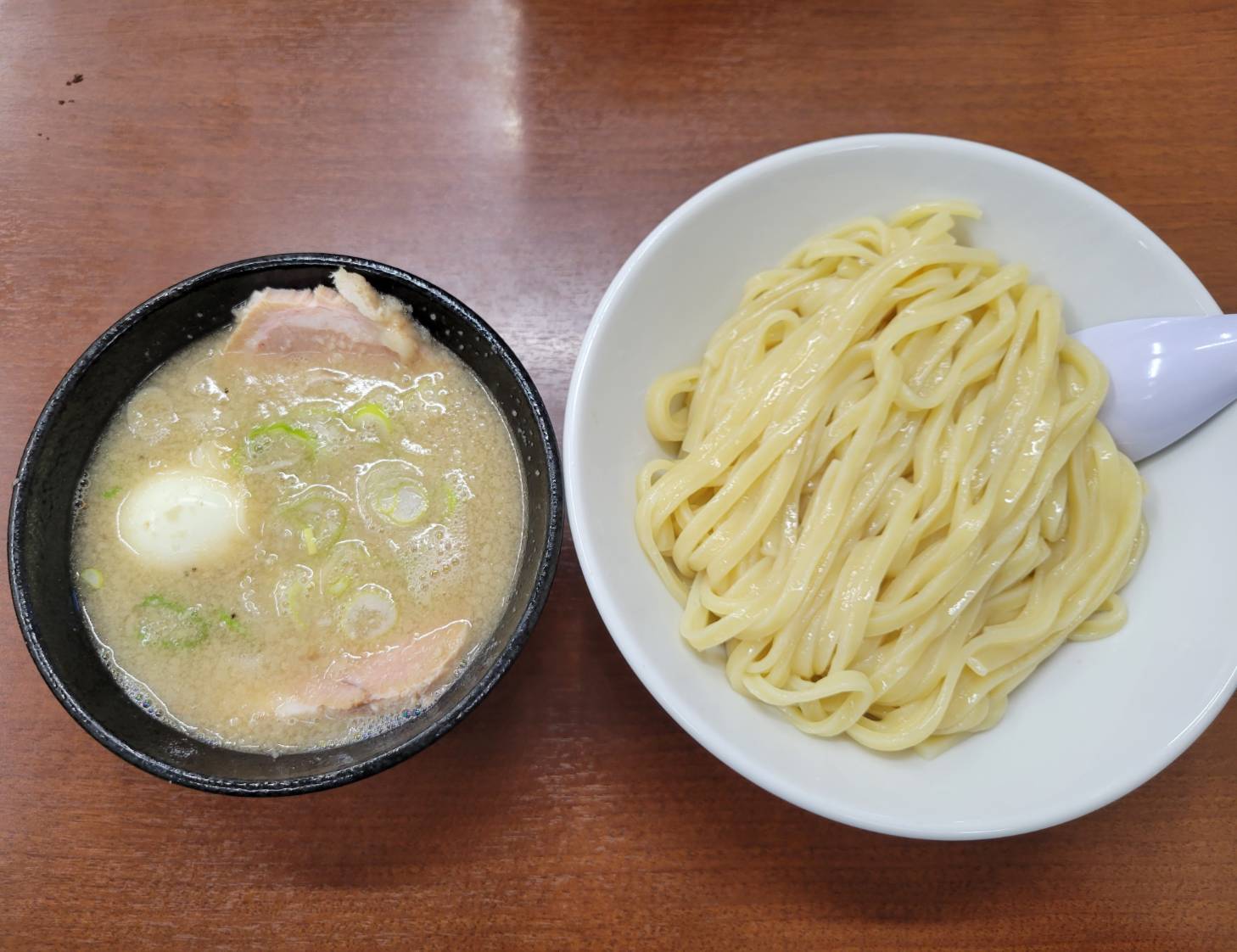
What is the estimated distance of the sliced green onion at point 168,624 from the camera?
154 centimetres

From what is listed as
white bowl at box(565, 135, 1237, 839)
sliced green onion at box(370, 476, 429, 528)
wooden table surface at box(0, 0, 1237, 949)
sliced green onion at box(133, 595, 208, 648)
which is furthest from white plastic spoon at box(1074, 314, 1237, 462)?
sliced green onion at box(133, 595, 208, 648)

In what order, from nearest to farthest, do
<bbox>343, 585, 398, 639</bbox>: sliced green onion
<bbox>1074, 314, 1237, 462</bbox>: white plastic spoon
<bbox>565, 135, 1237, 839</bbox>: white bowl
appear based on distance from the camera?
1. <bbox>565, 135, 1237, 839</bbox>: white bowl
2. <bbox>1074, 314, 1237, 462</bbox>: white plastic spoon
3. <bbox>343, 585, 398, 639</bbox>: sliced green onion

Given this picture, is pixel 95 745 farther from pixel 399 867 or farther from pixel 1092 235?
pixel 1092 235

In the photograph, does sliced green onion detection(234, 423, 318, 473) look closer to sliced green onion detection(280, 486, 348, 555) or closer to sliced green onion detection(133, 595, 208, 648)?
sliced green onion detection(280, 486, 348, 555)

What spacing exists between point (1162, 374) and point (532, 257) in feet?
4.35

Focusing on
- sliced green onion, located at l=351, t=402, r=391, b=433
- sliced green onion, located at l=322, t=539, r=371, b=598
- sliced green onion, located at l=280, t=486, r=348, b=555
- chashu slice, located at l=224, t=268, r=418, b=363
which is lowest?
sliced green onion, located at l=322, t=539, r=371, b=598

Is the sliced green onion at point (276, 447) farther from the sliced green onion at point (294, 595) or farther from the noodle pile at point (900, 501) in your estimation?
the noodle pile at point (900, 501)

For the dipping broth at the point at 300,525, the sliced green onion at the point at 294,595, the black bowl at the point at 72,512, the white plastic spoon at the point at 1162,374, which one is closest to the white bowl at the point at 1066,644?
the white plastic spoon at the point at 1162,374

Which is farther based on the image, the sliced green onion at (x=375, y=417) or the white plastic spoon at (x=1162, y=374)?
the sliced green onion at (x=375, y=417)

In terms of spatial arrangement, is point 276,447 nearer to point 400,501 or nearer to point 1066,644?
point 400,501

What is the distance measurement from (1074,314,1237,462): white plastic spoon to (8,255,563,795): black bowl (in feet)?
3.51

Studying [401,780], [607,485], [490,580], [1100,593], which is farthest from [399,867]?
[1100,593]

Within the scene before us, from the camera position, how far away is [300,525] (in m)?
1.59

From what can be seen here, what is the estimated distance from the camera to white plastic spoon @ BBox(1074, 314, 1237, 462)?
1.45m
